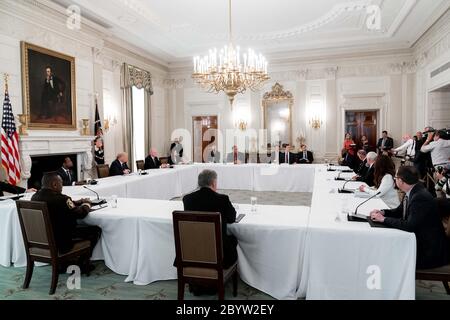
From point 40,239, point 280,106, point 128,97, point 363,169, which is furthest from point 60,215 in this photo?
point 280,106

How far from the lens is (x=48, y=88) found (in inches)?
269

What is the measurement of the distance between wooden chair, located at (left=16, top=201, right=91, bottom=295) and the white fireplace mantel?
138 inches

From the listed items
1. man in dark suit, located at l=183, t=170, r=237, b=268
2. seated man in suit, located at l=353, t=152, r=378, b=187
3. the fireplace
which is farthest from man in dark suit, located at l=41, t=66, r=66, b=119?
seated man in suit, located at l=353, t=152, r=378, b=187

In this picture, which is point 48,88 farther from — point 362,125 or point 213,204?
point 362,125

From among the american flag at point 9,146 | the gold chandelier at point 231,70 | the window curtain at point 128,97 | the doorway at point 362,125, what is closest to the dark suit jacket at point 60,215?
the american flag at point 9,146

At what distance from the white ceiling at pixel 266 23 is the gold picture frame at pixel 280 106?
1.33 metres

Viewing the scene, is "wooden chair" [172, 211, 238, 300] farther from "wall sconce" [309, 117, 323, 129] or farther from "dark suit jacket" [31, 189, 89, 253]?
"wall sconce" [309, 117, 323, 129]

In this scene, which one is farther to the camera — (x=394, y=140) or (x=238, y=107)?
(x=238, y=107)

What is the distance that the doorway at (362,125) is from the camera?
11414 mm

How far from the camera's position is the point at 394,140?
10.9 metres

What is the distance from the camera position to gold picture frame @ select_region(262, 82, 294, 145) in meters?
11.7
